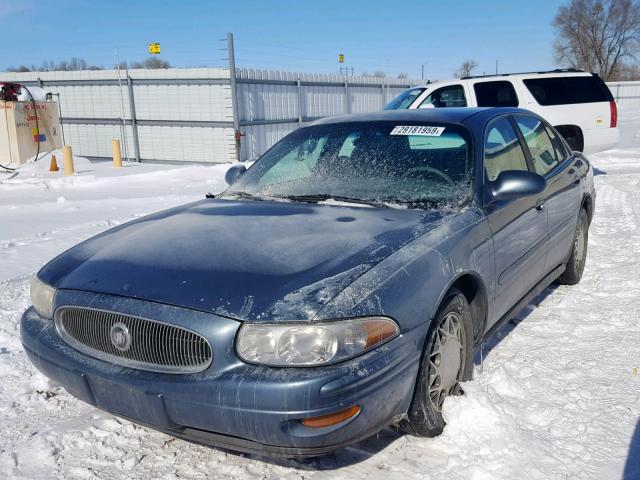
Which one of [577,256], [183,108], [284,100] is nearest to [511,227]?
[577,256]

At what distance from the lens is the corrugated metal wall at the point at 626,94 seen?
36750 mm

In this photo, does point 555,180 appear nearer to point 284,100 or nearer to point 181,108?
point 181,108

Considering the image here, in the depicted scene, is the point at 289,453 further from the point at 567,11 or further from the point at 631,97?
the point at 567,11

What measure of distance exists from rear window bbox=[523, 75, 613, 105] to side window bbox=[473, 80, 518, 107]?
0.32m

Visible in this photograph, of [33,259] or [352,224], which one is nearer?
[352,224]

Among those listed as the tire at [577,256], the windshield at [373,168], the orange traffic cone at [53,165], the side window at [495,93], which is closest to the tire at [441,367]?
the windshield at [373,168]

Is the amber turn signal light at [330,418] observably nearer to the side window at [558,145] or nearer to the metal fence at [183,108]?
the side window at [558,145]

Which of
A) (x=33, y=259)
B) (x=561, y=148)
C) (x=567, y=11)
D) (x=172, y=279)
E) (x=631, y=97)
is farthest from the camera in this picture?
(x=567, y=11)

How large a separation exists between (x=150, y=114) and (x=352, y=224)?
15395mm

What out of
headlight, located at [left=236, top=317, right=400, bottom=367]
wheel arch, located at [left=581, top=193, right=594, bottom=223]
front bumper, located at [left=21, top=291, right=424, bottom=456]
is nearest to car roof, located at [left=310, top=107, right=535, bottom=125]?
wheel arch, located at [left=581, top=193, right=594, bottom=223]

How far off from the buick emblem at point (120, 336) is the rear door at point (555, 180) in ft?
9.53

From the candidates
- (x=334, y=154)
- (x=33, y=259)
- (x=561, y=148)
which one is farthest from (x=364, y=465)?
(x=33, y=259)

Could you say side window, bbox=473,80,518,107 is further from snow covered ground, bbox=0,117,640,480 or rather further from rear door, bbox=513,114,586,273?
snow covered ground, bbox=0,117,640,480

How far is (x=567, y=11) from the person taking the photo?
5919 cm
